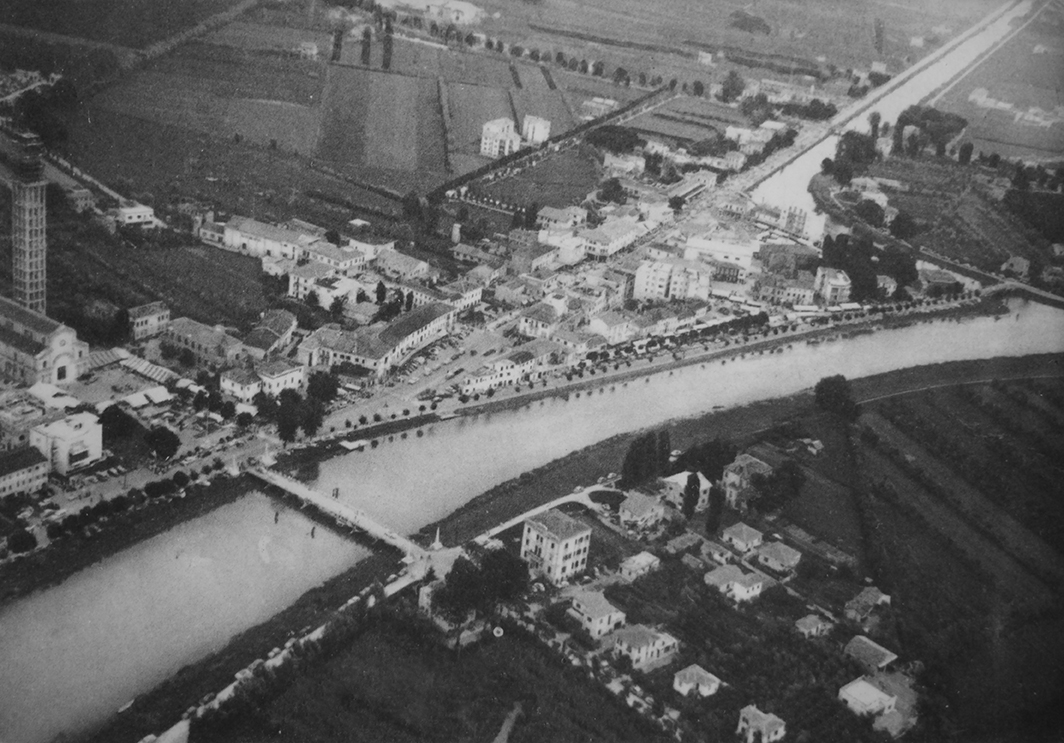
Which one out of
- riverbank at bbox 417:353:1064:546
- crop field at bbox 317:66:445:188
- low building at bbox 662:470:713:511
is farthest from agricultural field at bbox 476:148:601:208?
low building at bbox 662:470:713:511

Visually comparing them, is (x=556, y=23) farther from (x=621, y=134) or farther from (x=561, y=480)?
(x=561, y=480)

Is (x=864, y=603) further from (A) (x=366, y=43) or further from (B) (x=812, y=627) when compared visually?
(A) (x=366, y=43)

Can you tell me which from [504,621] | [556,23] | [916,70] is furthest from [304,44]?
[504,621]

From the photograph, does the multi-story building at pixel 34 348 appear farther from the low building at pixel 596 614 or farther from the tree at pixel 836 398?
the tree at pixel 836 398

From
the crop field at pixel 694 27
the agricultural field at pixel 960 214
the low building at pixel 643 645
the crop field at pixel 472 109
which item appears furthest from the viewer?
the crop field at pixel 694 27

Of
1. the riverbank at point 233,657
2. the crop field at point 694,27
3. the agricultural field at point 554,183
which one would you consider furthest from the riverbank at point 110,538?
the crop field at point 694,27

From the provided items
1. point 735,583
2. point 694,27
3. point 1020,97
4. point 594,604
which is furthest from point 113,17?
point 694,27
